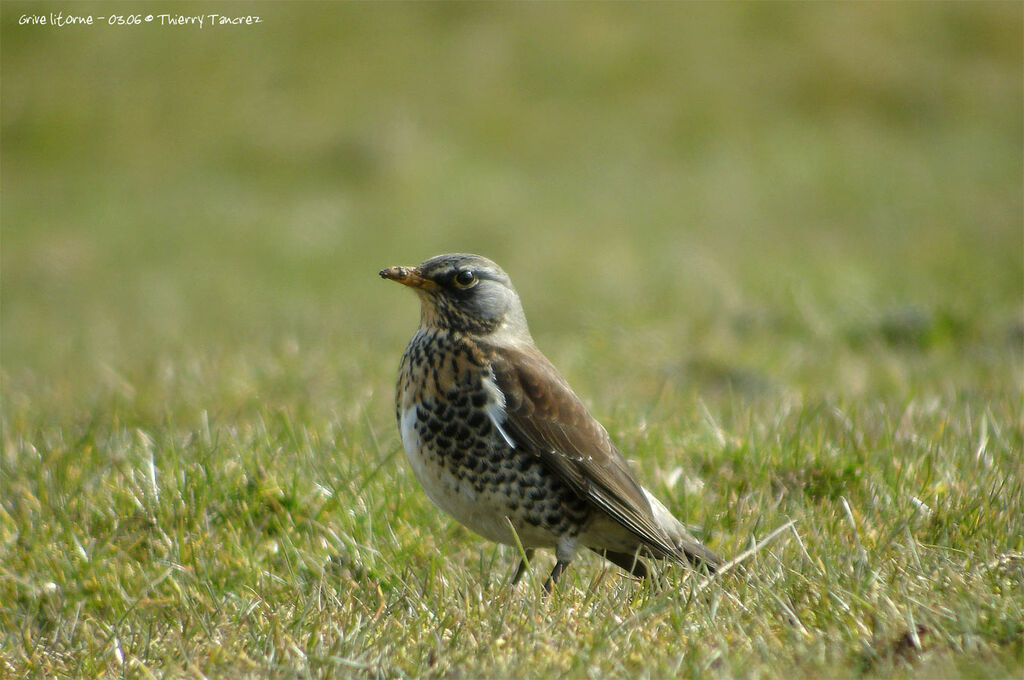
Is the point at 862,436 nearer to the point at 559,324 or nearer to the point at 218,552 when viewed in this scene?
the point at 218,552

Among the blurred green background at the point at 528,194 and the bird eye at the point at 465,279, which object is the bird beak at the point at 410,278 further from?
the blurred green background at the point at 528,194

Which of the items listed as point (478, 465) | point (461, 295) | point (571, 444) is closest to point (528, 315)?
point (461, 295)

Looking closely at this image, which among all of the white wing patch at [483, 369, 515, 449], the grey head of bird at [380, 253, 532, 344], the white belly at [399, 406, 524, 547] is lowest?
the white belly at [399, 406, 524, 547]

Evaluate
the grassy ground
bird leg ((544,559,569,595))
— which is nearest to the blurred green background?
the grassy ground

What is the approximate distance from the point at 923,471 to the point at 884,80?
15807 millimetres

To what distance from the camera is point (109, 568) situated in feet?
12.8

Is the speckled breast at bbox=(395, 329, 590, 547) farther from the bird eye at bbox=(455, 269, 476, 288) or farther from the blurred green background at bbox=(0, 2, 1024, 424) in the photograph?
the blurred green background at bbox=(0, 2, 1024, 424)

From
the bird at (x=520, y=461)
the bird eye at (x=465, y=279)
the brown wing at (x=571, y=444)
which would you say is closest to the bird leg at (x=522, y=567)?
the bird at (x=520, y=461)

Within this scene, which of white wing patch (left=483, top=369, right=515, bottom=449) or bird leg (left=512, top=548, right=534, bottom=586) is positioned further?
white wing patch (left=483, top=369, right=515, bottom=449)

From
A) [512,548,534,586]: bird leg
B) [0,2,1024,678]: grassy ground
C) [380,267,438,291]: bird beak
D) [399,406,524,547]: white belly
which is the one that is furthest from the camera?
[380,267,438,291]: bird beak

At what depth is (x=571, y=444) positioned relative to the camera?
3908 mm

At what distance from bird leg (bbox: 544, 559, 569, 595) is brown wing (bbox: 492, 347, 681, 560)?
0.23 metres

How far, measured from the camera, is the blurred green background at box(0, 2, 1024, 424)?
7.31m

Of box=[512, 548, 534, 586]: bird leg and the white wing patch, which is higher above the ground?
the white wing patch
